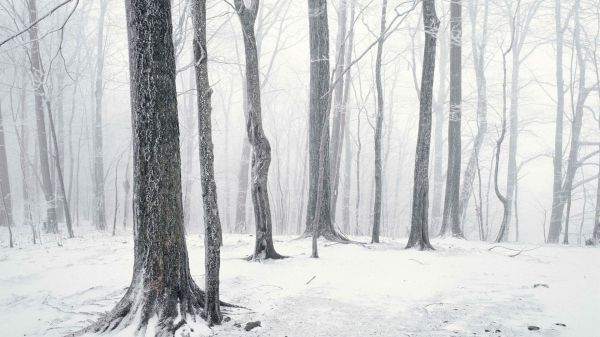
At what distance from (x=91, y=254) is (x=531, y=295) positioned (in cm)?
745

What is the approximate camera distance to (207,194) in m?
3.43

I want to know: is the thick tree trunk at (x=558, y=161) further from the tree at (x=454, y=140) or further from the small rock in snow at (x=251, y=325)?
the small rock in snow at (x=251, y=325)

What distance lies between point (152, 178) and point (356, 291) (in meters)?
2.86

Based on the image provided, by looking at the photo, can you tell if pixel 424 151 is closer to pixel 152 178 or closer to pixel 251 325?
pixel 251 325

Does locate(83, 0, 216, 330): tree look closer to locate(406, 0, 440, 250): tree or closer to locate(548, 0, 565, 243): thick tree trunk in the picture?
locate(406, 0, 440, 250): tree

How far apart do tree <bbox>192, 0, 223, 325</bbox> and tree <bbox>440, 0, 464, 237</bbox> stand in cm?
816

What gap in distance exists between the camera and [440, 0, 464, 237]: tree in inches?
398

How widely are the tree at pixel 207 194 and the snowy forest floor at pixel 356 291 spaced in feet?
0.86

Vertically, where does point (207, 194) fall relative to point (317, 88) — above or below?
below

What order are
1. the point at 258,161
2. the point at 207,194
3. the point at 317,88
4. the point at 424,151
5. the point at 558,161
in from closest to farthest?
the point at 207,194, the point at 258,161, the point at 424,151, the point at 317,88, the point at 558,161

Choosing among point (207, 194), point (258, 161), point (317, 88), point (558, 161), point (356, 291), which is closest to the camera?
point (207, 194)

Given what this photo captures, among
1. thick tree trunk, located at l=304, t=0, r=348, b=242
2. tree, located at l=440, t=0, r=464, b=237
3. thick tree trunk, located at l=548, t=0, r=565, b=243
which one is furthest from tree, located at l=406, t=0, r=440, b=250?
thick tree trunk, located at l=548, t=0, r=565, b=243

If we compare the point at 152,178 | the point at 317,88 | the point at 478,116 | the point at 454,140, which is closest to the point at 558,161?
the point at 478,116

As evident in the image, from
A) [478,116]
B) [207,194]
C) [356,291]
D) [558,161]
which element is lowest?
[356,291]
